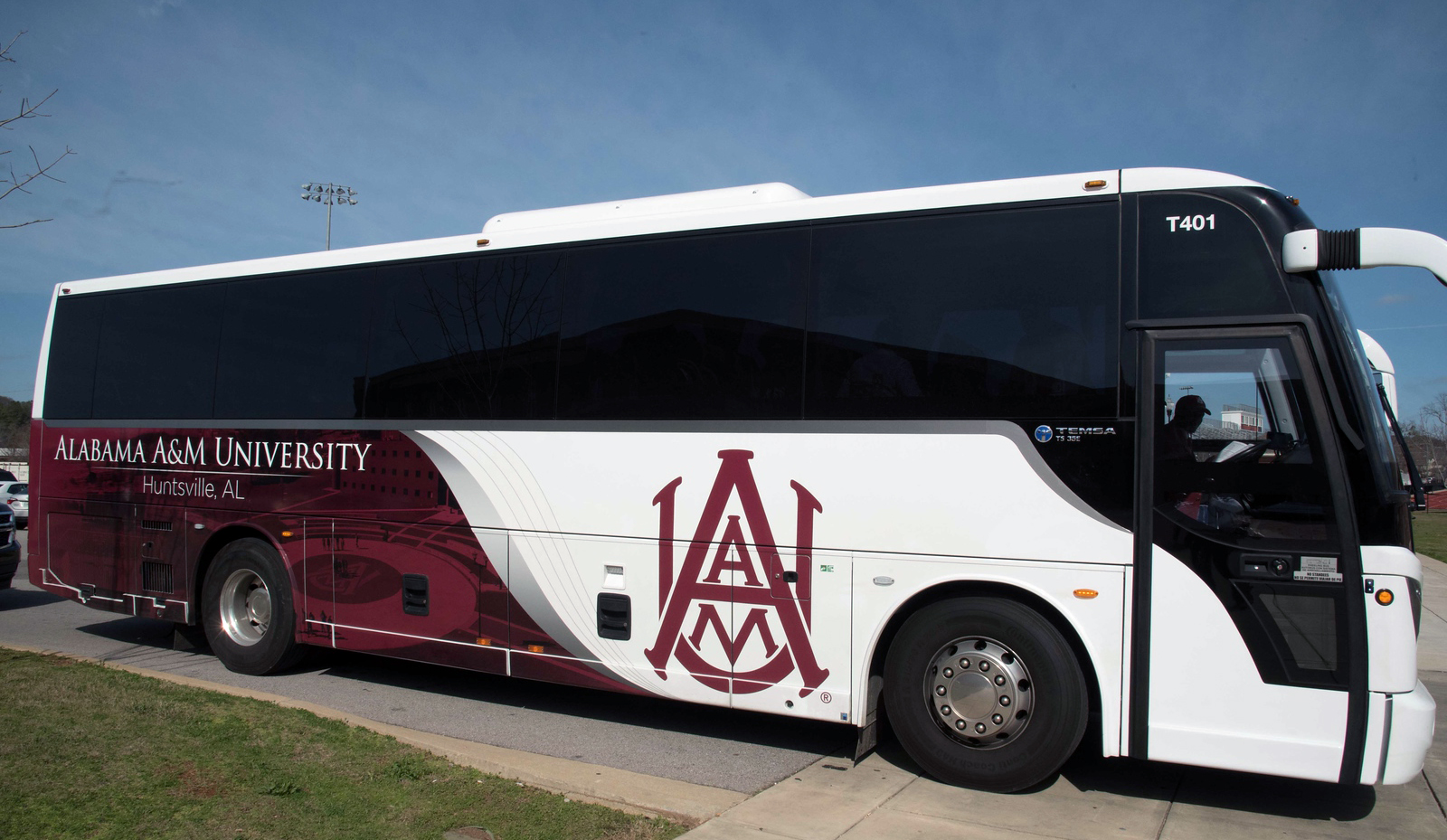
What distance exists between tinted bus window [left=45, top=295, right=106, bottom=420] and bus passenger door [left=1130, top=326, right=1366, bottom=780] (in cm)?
934

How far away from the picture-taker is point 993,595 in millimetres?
5660

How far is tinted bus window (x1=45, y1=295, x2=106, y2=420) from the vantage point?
9.49 m

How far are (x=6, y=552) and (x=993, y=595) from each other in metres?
12.7

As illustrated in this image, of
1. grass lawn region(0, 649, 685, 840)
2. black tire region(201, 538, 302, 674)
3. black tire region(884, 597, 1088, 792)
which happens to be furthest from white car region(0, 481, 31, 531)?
black tire region(884, 597, 1088, 792)

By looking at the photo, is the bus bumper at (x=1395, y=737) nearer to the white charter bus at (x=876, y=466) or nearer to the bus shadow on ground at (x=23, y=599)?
the white charter bus at (x=876, y=466)

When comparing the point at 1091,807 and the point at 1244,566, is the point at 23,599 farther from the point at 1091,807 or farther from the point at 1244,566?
the point at 1244,566

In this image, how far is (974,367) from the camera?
5.64m

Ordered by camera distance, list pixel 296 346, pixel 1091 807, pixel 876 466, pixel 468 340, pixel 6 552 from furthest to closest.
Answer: pixel 6 552 < pixel 296 346 < pixel 468 340 < pixel 876 466 < pixel 1091 807

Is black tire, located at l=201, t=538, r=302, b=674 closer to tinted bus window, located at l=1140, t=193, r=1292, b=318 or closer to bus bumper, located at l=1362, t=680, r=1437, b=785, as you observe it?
tinted bus window, located at l=1140, t=193, r=1292, b=318

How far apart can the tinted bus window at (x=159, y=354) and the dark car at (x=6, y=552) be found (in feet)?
15.5

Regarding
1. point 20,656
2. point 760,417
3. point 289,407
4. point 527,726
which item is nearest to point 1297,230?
point 760,417

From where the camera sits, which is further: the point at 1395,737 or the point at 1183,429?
the point at 1183,429

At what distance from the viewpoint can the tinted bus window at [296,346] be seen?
26.3 feet

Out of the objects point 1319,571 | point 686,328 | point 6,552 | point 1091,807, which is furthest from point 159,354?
point 1319,571
